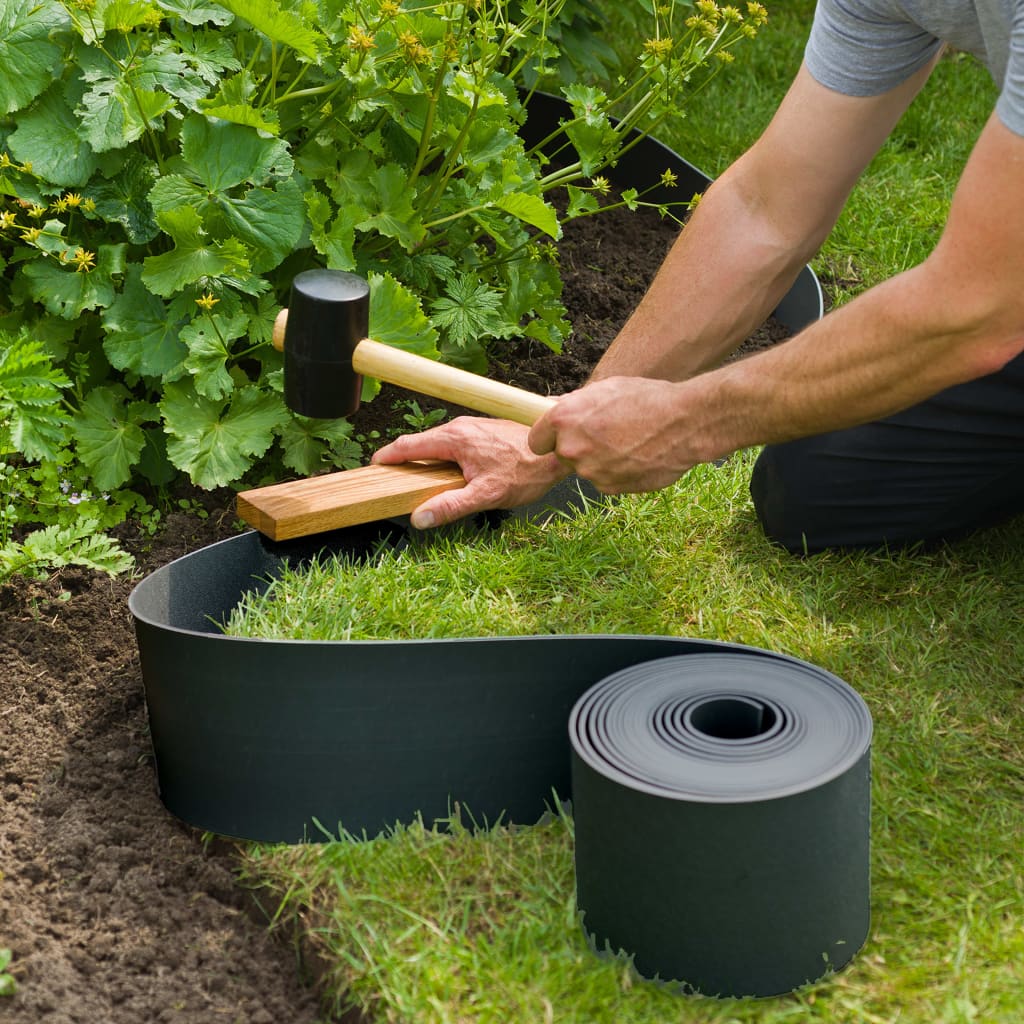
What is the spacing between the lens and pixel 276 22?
2344 millimetres

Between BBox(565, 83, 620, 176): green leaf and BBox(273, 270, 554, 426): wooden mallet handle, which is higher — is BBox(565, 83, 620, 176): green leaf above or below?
above

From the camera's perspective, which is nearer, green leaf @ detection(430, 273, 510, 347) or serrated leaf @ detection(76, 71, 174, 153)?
serrated leaf @ detection(76, 71, 174, 153)

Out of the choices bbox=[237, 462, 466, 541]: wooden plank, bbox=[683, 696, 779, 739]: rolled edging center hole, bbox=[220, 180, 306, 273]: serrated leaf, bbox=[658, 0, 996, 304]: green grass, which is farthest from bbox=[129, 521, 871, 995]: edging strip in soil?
bbox=[658, 0, 996, 304]: green grass

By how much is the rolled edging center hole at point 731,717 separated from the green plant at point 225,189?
3.65 feet

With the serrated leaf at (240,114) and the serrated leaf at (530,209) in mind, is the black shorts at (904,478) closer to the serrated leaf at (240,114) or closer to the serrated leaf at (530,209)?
the serrated leaf at (530,209)

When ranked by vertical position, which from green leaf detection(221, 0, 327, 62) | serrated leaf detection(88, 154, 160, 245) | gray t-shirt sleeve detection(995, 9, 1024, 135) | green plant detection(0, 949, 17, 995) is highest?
green leaf detection(221, 0, 327, 62)

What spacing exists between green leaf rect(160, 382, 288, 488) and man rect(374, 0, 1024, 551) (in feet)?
0.79

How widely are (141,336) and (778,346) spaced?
4.15ft

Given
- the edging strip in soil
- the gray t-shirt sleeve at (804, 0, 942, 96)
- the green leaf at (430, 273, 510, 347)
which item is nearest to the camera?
the edging strip in soil

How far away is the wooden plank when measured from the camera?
2402 mm

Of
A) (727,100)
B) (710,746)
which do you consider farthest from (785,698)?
(727,100)

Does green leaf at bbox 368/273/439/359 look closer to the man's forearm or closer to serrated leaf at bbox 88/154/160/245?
serrated leaf at bbox 88/154/160/245

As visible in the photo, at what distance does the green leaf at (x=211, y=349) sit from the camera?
8.32 feet

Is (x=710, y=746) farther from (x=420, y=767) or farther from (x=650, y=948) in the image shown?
(x=420, y=767)
